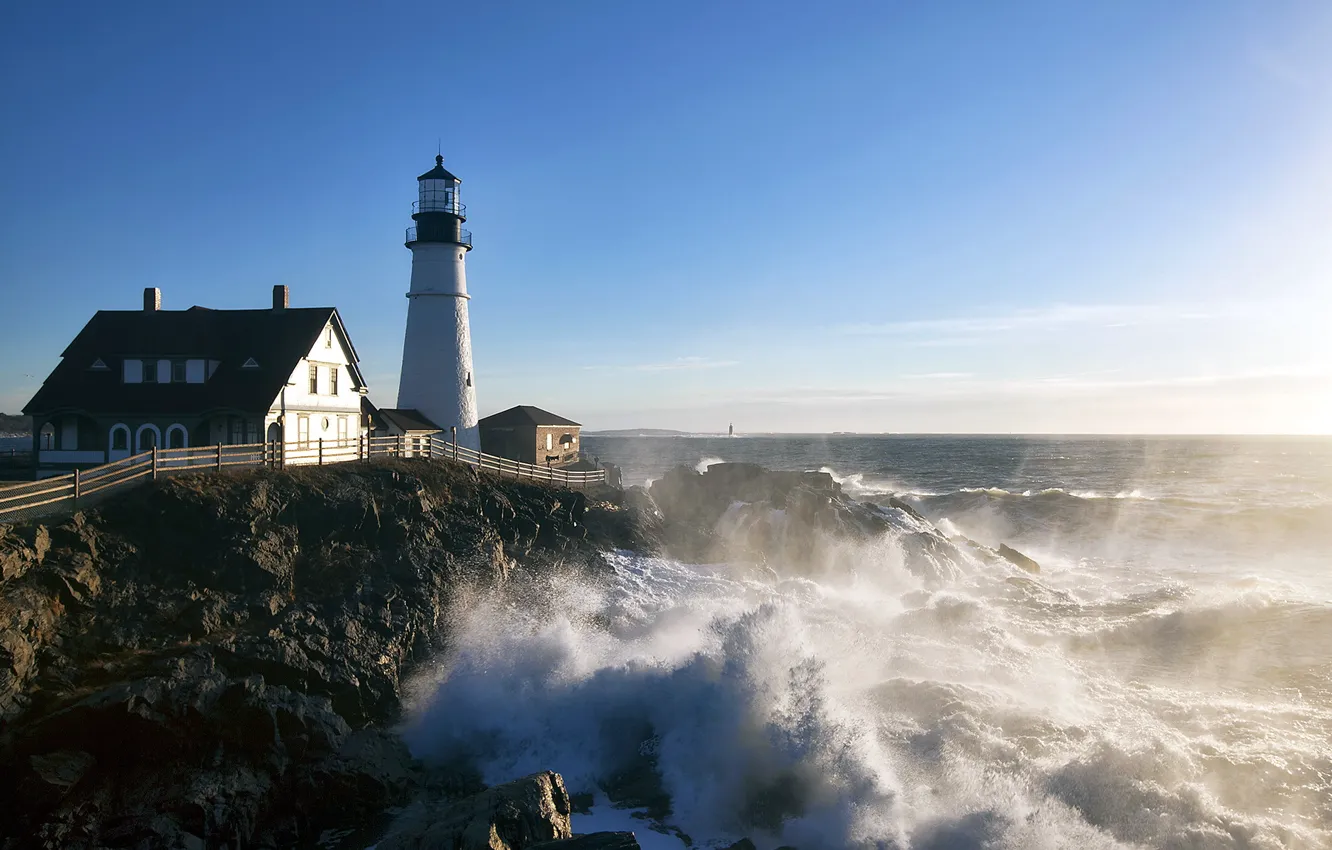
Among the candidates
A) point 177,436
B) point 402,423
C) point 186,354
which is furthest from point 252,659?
point 402,423

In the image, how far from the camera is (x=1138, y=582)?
30.6m

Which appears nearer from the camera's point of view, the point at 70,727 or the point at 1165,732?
the point at 70,727

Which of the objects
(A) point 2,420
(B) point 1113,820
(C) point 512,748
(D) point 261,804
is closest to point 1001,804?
(B) point 1113,820

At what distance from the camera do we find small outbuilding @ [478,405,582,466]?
115ft

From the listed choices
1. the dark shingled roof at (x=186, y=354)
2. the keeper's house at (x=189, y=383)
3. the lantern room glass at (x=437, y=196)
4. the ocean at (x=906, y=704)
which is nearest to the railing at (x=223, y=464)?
the keeper's house at (x=189, y=383)

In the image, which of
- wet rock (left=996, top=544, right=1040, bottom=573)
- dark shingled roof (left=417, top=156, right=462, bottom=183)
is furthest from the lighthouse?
wet rock (left=996, top=544, right=1040, bottom=573)

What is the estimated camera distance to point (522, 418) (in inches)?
1407

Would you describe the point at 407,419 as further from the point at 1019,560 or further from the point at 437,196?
the point at 1019,560

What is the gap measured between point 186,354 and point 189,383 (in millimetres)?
850

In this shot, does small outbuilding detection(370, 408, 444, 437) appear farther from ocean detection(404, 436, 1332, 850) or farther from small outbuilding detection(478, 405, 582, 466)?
ocean detection(404, 436, 1332, 850)

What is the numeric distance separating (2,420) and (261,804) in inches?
3698

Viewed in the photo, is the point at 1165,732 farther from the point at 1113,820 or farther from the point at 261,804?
the point at 261,804

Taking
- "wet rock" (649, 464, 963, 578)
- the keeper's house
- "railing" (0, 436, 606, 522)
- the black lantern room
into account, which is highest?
the black lantern room

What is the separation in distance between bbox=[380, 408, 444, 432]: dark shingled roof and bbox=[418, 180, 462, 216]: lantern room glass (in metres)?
7.16
